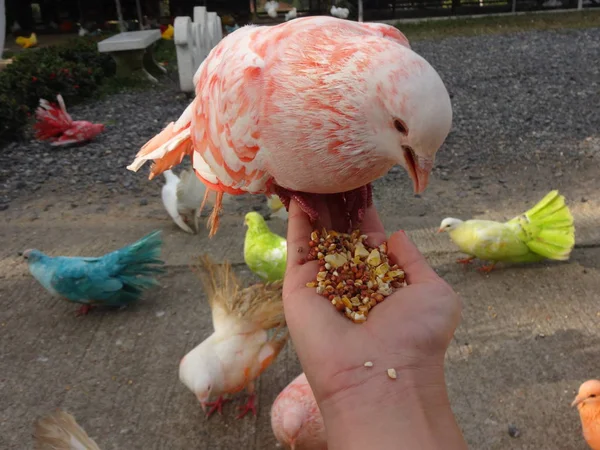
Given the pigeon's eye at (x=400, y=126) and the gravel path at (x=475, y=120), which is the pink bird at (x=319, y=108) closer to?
the pigeon's eye at (x=400, y=126)

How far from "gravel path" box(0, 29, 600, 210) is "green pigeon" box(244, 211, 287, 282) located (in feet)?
6.71

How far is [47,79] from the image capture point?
736cm

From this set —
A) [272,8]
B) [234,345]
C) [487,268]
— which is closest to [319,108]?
[234,345]

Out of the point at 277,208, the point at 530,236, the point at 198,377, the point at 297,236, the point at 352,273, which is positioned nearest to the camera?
the point at 352,273

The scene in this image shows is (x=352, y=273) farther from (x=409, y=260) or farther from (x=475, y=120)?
(x=475, y=120)

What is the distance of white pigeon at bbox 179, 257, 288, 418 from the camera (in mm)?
2521

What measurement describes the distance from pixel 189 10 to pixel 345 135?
14.0 m

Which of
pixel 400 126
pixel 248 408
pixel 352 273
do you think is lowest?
pixel 248 408

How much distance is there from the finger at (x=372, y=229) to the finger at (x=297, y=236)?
0.68ft

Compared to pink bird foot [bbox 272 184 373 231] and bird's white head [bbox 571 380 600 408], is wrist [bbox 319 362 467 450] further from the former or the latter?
bird's white head [bbox 571 380 600 408]

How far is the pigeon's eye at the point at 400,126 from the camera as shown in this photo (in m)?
1.32

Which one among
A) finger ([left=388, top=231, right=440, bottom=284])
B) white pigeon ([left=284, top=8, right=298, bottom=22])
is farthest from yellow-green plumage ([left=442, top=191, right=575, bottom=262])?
white pigeon ([left=284, top=8, right=298, bottom=22])

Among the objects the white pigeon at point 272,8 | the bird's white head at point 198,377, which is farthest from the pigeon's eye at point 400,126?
the white pigeon at point 272,8

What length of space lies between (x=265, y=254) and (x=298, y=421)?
127cm
